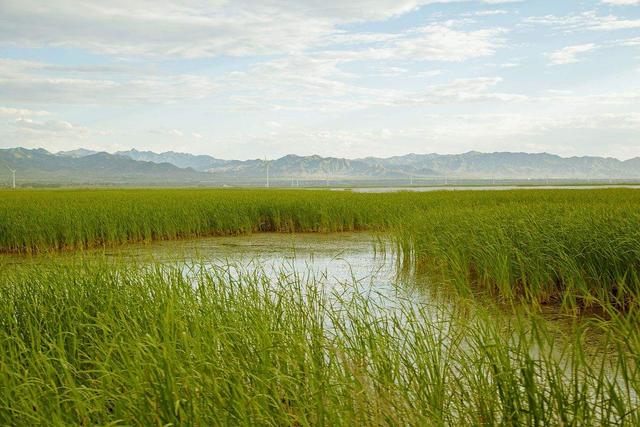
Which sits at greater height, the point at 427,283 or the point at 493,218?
the point at 493,218

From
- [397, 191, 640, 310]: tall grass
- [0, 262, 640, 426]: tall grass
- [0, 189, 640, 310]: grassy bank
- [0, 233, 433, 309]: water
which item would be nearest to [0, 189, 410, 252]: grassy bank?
[0, 189, 640, 310]: grassy bank

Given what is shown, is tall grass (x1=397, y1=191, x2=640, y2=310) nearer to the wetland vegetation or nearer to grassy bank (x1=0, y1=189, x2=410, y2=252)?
the wetland vegetation

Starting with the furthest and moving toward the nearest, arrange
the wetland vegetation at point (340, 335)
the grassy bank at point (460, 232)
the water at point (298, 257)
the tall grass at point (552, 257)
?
1. the water at point (298, 257)
2. the grassy bank at point (460, 232)
3. the tall grass at point (552, 257)
4. the wetland vegetation at point (340, 335)

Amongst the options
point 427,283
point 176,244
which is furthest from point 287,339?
point 176,244

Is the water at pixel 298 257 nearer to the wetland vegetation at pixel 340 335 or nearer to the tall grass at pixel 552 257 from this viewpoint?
the wetland vegetation at pixel 340 335

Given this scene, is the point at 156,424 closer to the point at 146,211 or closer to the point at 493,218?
the point at 493,218

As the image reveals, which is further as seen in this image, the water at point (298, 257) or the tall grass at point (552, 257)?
the water at point (298, 257)

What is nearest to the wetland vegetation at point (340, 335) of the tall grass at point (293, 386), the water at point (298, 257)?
the tall grass at point (293, 386)

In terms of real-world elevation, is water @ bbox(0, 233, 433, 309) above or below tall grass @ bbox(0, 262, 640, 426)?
below

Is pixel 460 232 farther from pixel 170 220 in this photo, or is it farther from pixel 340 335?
pixel 170 220

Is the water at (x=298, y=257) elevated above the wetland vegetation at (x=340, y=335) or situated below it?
below

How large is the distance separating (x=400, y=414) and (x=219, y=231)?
15.5m

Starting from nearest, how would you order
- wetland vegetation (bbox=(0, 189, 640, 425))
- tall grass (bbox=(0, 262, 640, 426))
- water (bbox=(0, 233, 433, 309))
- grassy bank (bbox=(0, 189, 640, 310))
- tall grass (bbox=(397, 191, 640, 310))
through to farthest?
tall grass (bbox=(0, 262, 640, 426)) → wetland vegetation (bbox=(0, 189, 640, 425)) → tall grass (bbox=(397, 191, 640, 310)) → grassy bank (bbox=(0, 189, 640, 310)) → water (bbox=(0, 233, 433, 309))

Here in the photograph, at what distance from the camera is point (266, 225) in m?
20.3
